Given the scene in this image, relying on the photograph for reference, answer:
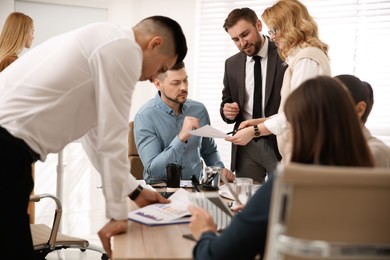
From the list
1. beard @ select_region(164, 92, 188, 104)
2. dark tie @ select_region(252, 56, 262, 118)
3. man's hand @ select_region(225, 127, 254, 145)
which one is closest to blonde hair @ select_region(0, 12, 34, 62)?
beard @ select_region(164, 92, 188, 104)

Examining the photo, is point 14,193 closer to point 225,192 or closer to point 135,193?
point 135,193

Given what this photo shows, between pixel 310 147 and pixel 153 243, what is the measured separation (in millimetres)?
570

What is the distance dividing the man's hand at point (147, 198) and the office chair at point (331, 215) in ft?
3.00

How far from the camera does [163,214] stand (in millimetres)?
1881

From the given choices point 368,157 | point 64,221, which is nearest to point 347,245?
point 368,157

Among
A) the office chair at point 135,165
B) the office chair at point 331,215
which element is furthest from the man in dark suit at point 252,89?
the office chair at point 331,215

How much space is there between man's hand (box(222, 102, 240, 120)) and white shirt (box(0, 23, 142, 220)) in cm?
160

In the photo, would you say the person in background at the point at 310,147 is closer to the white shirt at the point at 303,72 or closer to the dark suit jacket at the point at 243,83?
the white shirt at the point at 303,72

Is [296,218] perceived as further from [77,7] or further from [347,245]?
[77,7]

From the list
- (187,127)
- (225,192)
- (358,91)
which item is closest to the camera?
(358,91)

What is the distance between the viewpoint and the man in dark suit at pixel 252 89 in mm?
3350

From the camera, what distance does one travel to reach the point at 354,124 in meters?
1.36

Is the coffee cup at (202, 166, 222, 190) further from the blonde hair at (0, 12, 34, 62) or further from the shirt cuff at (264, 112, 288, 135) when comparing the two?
the blonde hair at (0, 12, 34, 62)

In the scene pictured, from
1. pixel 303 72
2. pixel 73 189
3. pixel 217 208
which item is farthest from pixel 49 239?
pixel 73 189
